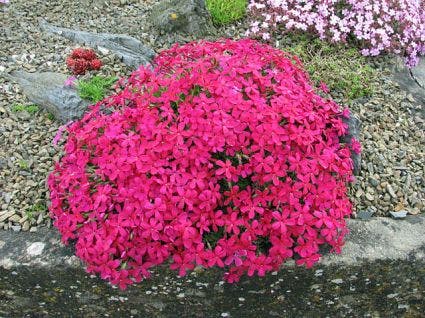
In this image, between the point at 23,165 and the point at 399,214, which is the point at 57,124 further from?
the point at 399,214

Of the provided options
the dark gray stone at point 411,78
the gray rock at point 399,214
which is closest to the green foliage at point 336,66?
the dark gray stone at point 411,78

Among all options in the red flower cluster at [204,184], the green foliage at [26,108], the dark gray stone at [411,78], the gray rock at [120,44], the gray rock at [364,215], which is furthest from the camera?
the dark gray stone at [411,78]

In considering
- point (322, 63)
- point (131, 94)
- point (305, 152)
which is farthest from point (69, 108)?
point (322, 63)

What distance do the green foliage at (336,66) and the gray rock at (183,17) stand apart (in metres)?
0.81

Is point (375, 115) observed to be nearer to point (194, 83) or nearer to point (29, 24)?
point (194, 83)

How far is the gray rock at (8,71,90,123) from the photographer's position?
392 centimetres

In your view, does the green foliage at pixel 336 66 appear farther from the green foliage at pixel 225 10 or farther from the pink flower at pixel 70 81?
the pink flower at pixel 70 81

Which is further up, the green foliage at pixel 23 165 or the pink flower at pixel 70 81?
the pink flower at pixel 70 81

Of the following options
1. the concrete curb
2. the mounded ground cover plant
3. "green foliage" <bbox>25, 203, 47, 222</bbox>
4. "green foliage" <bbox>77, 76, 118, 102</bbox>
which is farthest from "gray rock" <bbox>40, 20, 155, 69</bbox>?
the concrete curb

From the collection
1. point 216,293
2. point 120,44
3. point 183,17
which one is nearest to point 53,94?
point 120,44

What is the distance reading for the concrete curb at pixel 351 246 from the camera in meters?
3.09

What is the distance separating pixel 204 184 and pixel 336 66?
2.40 metres

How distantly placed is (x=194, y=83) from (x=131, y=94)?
490mm

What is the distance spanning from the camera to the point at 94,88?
3.94 metres
